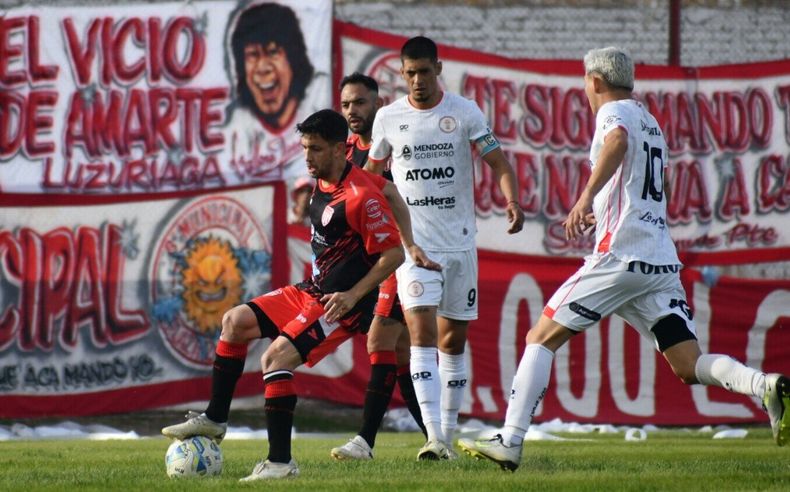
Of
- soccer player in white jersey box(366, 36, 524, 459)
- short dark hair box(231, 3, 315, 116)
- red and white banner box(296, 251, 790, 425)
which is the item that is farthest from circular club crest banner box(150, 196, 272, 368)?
soccer player in white jersey box(366, 36, 524, 459)

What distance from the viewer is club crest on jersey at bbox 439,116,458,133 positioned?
846 cm

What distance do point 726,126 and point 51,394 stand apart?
7468mm

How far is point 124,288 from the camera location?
44.5 feet

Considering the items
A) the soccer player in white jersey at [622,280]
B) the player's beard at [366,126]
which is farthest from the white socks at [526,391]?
the player's beard at [366,126]

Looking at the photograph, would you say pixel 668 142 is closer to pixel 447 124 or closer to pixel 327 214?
pixel 447 124

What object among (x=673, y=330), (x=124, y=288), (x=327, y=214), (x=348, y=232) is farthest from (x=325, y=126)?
(x=124, y=288)

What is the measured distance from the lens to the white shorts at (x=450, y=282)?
8.23 metres

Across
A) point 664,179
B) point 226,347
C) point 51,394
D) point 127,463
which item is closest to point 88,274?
point 51,394

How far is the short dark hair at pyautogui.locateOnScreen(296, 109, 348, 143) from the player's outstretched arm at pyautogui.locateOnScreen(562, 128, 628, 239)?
4.10ft

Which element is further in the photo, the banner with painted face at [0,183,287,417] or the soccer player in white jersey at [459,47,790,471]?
the banner with painted face at [0,183,287,417]

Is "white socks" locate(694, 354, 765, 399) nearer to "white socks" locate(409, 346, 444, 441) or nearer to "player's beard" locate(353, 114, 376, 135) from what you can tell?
"white socks" locate(409, 346, 444, 441)

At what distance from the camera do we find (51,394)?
43.7 feet

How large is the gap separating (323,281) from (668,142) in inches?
329

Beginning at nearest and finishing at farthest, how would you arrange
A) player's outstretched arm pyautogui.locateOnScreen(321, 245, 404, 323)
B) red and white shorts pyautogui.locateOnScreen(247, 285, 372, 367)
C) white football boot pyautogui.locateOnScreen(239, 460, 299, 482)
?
white football boot pyautogui.locateOnScreen(239, 460, 299, 482), player's outstretched arm pyautogui.locateOnScreen(321, 245, 404, 323), red and white shorts pyautogui.locateOnScreen(247, 285, 372, 367)
